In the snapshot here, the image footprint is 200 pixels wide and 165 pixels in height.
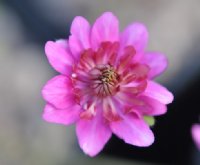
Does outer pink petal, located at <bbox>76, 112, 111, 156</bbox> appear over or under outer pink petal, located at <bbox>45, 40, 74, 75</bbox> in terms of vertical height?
under

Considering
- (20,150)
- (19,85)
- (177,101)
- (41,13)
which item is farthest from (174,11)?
(20,150)

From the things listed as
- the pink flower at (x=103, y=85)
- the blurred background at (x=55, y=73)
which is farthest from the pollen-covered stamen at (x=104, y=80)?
the blurred background at (x=55, y=73)

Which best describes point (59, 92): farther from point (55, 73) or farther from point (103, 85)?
point (55, 73)

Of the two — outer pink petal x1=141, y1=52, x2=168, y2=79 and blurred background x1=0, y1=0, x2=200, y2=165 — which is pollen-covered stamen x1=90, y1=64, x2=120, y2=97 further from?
blurred background x1=0, y1=0, x2=200, y2=165

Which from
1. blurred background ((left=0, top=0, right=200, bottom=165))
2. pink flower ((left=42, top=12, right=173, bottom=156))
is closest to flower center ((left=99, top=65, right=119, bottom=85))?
pink flower ((left=42, top=12, right=173, bottom=156))

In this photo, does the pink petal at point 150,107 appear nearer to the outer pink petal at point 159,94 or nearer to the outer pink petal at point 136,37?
the outer pink petal at point 159,94

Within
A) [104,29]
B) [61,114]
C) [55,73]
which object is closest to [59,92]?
[61,114]

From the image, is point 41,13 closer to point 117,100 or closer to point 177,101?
point 177,101
